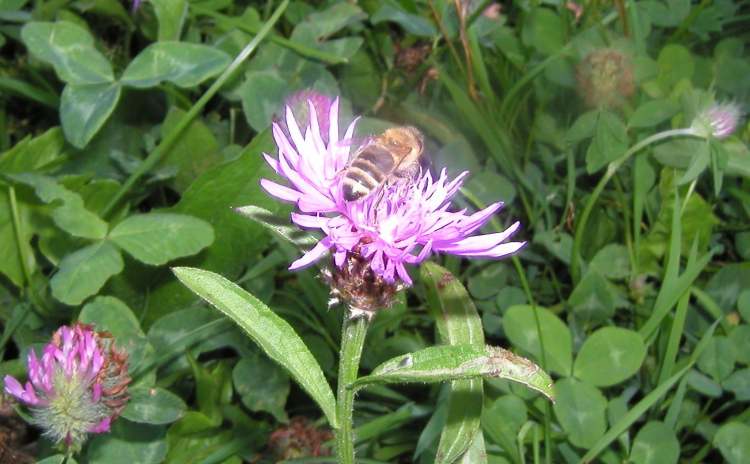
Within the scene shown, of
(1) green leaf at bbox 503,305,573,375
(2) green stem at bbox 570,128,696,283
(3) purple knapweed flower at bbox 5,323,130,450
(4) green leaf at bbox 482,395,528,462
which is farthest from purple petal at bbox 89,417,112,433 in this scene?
(2) green stem at bbox 570,128,696,283

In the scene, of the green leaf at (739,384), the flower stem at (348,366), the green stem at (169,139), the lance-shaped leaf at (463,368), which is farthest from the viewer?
the green stem at (169,139)

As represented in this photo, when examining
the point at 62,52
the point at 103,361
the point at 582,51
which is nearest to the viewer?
the point at 103,361

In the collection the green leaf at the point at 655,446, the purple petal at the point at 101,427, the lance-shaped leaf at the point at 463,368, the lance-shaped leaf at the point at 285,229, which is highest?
the lance-shaped leaf at the point at 285,229

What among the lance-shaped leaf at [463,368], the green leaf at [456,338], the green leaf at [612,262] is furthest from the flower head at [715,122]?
the lance-shaped leaf at [463,368]

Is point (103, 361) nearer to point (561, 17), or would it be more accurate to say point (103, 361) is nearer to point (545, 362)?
point (545, 362)

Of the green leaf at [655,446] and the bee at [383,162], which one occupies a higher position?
the bee at [383,162]

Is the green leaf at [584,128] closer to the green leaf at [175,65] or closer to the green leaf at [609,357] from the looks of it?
the green leaf at [609,357]

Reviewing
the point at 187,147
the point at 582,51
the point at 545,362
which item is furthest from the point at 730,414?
the point at 187,147
